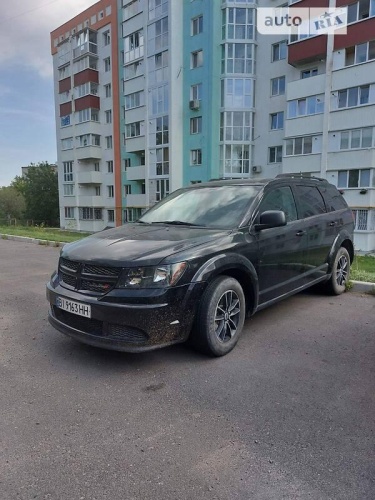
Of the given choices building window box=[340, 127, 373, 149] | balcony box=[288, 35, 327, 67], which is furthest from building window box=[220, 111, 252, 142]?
building window box=[340, 127, 373, 149]

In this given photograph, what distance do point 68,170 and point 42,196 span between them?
15.3m

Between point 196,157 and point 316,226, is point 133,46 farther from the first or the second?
point 316,226

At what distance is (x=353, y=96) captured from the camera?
23375 millimetres

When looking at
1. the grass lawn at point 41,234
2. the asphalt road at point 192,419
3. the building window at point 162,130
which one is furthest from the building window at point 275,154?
the asphalt road at point 192,419

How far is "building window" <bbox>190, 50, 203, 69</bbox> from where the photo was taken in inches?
1156

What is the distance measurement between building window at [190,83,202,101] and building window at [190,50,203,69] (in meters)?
1.52

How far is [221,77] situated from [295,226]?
2738 centimetres

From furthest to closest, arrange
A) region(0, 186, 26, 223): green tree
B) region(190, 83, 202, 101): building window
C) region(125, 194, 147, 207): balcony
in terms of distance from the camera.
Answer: region(0, 186, 26, 223): green tree
region(125, 194, 147, 207): balcony
region(190, 83, 202, 101): building window

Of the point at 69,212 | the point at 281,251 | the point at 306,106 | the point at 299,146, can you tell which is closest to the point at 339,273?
the point at 281,251

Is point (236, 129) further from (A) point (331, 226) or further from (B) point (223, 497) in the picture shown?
(B) point (223, 497)

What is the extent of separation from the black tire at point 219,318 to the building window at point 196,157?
1077 inches

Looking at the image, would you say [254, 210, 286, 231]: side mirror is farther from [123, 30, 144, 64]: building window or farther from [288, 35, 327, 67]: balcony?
[123, 30, 144, 64]: building window

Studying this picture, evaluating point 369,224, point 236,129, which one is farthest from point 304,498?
point 236,129

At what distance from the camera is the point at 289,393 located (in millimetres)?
3064
